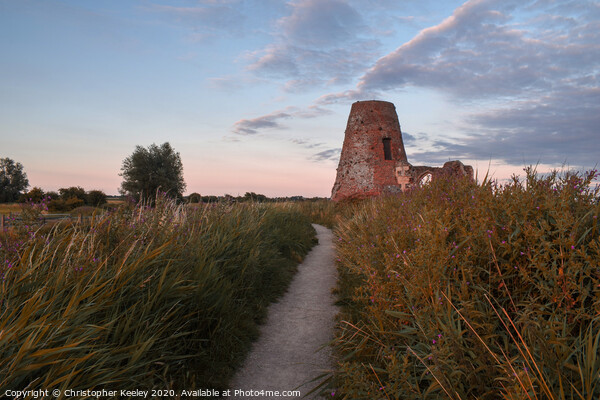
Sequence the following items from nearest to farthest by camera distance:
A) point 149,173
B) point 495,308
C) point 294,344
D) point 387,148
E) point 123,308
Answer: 1. point 495,308
2. point 123,308
3. point 294,344
4. point 387,148
5. point 149,173

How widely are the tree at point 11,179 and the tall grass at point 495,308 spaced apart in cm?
4615

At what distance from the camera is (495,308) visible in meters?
3.13

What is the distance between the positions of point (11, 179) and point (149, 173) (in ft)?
61.3

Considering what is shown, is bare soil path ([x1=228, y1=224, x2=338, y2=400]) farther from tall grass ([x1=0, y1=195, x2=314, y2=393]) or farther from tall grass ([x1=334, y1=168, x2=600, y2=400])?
tall grass ([x1=334, y1=168, x2=600, y2=400])

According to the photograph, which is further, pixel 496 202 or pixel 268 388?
pixel 496 202

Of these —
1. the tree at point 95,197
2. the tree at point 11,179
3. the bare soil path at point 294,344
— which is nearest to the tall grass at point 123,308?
the bare soil path at point 294,344

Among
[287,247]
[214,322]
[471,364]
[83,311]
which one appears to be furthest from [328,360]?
[287,247]

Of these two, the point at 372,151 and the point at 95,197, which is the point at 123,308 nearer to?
the point at 372,151

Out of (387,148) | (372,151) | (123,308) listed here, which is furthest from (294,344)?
(387,148)

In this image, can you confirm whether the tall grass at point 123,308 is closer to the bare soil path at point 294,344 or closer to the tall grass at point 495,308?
the bare soil path at point 294,344

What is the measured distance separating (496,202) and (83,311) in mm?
4549

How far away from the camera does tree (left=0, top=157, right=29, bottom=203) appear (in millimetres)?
35938

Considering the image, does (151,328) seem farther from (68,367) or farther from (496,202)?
(496,202)

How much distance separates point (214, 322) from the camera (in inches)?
164
